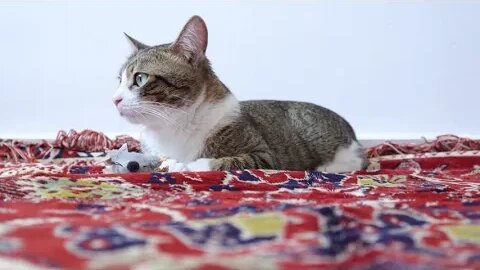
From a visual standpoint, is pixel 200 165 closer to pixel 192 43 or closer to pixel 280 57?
pixel 192 43

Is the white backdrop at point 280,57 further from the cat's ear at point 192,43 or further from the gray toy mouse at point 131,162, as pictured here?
the gray toy mouse at point 131,162

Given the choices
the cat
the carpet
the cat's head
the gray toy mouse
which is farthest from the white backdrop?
the carpet

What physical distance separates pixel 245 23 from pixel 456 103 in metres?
1.04

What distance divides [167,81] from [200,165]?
0.86 feet

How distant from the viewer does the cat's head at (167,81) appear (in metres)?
1.38

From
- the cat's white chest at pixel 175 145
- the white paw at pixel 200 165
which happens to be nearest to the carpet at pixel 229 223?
the white paw at pixel 200 165

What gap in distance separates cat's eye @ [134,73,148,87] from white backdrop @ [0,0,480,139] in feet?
3.09

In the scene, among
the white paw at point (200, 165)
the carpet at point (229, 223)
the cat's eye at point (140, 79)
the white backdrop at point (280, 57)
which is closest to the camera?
the carpet at point (229, 223)

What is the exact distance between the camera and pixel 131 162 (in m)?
1.31

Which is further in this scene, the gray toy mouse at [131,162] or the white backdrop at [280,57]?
the white backdrop at [280,57]

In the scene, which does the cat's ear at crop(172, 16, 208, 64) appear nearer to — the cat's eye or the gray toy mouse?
the cat's eye

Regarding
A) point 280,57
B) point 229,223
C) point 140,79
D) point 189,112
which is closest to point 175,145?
point 189,112

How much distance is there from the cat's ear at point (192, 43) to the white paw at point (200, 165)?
0.31 meters

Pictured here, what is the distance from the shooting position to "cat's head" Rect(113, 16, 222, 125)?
1.38 metres
